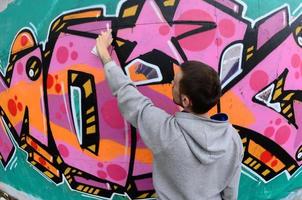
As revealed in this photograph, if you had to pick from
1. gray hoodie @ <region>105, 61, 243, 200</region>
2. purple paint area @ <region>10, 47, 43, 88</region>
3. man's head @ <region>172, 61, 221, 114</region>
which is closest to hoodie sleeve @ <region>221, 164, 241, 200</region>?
gray hoodie @ <region>105, 61, 243, 200</region>

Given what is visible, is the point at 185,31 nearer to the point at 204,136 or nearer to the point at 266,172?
the point at 204,136

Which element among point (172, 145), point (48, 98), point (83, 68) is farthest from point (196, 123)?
point (48, 98)

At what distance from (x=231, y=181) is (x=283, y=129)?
719 millimetres

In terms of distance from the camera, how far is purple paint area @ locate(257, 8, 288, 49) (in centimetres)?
331

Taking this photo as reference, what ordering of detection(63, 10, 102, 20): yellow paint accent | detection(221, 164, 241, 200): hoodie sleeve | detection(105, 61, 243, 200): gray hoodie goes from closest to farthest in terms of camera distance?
detection(105, 61, 243, 200): gray hoodie
detection(221, 164, 241, 200): hoodie sleeve
detection(63, 10, 102, 20): yellow paint accent

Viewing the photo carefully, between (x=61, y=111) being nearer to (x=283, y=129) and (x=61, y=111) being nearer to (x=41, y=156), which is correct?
(x=41, y=156)

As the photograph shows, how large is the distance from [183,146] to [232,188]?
530 mm

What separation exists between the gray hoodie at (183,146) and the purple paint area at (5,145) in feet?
4.50

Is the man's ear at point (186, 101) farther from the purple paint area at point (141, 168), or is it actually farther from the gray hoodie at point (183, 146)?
the purple paint area at point (141, 168)

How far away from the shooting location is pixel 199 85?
2.67 metres

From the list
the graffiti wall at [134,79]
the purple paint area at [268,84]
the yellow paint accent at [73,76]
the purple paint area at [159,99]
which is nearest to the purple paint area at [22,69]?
the graffiti wall at [134,79]

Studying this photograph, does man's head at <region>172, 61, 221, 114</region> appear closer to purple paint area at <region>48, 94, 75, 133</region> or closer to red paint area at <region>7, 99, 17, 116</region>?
purple paint area at <region>48, 94, 75, 133</region>

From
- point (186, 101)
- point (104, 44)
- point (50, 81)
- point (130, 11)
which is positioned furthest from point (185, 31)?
point (50, 81)

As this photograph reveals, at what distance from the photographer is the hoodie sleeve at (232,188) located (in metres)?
3.05
